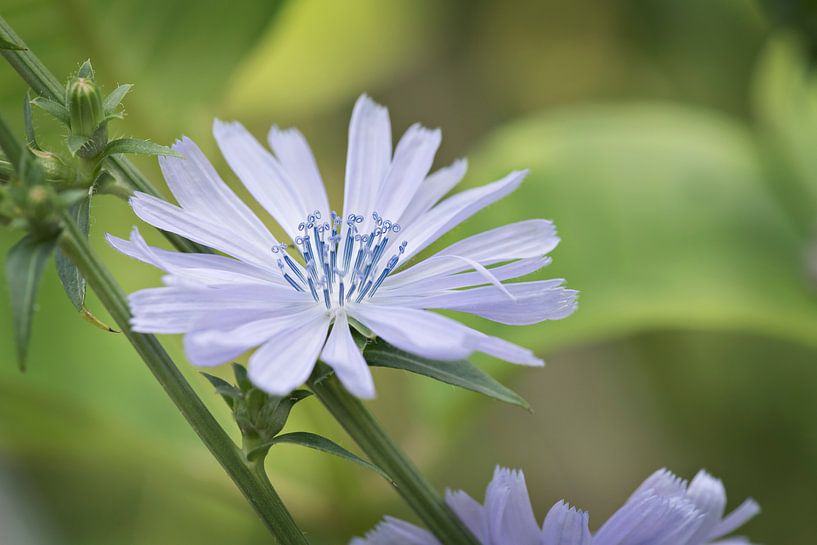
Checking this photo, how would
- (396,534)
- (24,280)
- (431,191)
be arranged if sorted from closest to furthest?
(24,280)
(396,534)
(431,191)

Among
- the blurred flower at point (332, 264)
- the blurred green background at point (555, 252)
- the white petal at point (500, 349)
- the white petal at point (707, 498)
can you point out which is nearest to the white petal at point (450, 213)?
the blurred flower at point (332, 264)

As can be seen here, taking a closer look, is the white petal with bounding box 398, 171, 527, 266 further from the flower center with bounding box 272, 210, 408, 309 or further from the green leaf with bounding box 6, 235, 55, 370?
the green leaf with bounding box 6, 235, 55, 370

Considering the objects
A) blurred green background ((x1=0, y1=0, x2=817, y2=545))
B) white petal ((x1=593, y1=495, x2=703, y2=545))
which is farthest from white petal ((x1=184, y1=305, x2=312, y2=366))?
blurred green background ((x1=0, y1=0, x2=817, y2=545))

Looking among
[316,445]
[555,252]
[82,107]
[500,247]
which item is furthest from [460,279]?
[555,252]

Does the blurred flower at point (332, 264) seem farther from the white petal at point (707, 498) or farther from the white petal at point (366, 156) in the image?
the white petal at point (707, 498)

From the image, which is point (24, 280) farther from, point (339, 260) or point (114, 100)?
point (339, 260)

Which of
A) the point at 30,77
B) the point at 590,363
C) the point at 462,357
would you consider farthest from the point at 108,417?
the point at 590,363
